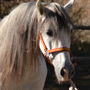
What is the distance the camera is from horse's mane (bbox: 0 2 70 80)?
2928 mm

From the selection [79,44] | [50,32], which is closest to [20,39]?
[50,32]

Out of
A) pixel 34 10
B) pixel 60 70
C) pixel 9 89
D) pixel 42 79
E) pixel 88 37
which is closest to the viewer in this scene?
pixel 60 70

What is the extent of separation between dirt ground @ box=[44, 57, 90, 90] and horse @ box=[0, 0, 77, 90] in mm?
3201

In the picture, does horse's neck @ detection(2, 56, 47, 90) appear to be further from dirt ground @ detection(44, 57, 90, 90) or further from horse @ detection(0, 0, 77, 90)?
dirt ground @ detection(44, 57, 90, 90)

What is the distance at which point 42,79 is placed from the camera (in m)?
3.55

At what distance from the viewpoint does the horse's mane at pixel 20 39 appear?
2928 millimetres

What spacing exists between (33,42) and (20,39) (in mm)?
114

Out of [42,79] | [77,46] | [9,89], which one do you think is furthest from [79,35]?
[9,89]

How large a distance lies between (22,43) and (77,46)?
14.2 ft

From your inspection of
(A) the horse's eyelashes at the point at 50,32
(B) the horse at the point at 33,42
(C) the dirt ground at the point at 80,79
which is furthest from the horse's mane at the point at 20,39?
(C) the dirt ground at the point at 80,79

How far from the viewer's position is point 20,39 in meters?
2.95

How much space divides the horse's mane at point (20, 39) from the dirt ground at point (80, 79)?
336cm

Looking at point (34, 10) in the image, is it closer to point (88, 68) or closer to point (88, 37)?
point (88, 68)

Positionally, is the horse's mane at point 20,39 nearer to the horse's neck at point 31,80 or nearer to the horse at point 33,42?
the horse at point 33,42
